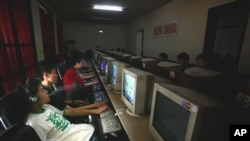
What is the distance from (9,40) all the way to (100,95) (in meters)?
1.57

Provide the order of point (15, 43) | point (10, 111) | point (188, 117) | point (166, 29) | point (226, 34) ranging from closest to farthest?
point (188, 117) < point (10, 111) < point (15, 43) < point (226, 34) < point (166, 29)

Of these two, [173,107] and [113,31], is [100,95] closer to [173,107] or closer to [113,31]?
[173,107]

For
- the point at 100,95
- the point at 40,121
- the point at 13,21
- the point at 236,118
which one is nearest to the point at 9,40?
the point at 13,21

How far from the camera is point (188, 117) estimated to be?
666 mm

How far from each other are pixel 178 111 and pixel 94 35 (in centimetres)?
904

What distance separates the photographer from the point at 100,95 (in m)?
2.15

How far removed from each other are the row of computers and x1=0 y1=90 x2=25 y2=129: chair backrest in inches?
32.2

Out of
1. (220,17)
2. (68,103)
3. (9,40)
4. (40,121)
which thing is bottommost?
(68,103)

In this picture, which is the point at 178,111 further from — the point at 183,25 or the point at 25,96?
the point at 183,25

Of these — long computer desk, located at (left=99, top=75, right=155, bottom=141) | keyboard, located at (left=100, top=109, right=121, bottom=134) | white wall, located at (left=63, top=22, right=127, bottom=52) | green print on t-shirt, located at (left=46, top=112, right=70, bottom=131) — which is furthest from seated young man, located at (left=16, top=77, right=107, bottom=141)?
white wall, located at (left=63, top=22, right=127, bottom=52)

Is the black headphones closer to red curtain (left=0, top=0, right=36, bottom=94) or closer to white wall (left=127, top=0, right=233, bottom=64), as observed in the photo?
red curtain (left=0, top=0, right=36, bottom=94)

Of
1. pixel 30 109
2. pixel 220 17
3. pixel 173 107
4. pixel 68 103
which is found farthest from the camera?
pixel 220 17

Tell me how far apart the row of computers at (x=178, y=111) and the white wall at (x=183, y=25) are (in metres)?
2.76

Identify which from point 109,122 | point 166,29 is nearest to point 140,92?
point 109,122
